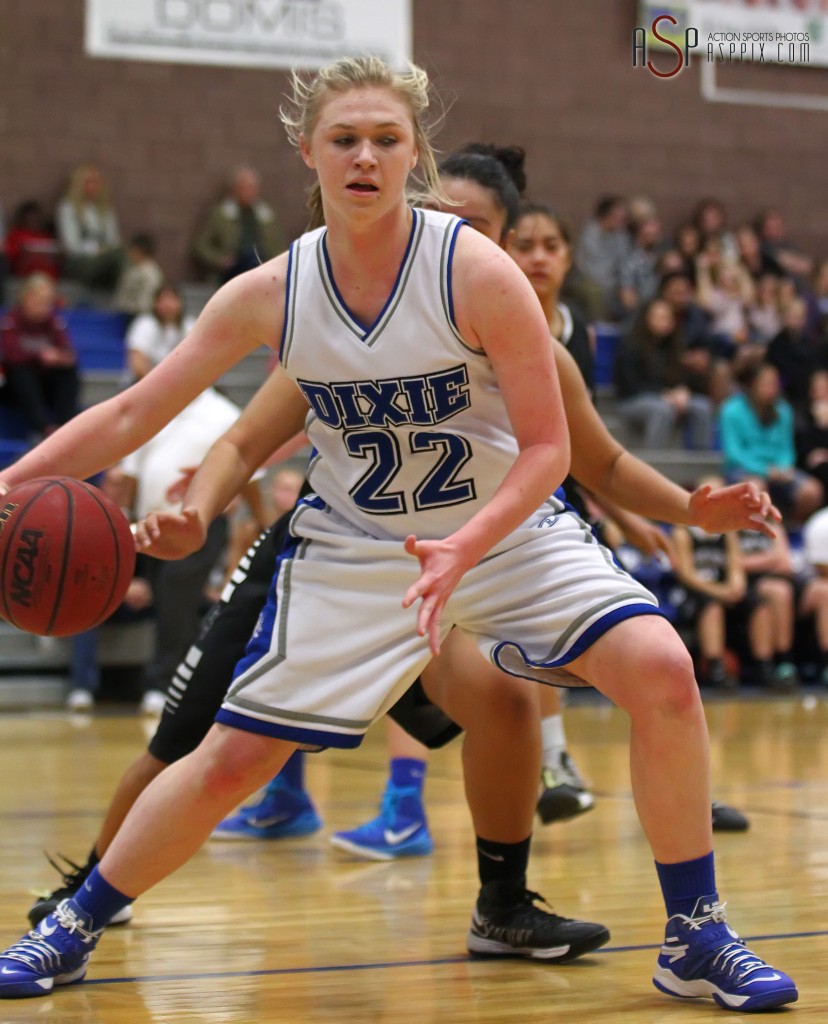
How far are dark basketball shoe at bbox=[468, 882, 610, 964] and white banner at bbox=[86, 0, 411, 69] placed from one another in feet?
32.1

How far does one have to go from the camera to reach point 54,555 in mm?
2508

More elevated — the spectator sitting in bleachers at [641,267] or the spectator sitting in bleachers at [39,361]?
the spectator sitting in bleachers at [641,267]

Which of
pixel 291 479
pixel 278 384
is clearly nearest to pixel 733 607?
pixel 291 479

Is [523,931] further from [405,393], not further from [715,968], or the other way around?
[405,393]

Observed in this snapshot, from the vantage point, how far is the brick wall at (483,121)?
40.0 ft

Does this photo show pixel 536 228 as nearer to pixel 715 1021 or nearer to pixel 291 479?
pixel 715 1021

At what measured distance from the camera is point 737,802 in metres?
4.90

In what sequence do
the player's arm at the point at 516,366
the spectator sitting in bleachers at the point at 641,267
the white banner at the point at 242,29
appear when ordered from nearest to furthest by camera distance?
the player's arm at the point at 516,366, the white banner at the point at 242,29, the spectator sitting in bleachers at the point at 641,267

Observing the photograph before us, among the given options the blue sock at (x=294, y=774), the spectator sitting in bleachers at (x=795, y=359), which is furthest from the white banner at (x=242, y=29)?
the blue sock at (x=294, y=774)

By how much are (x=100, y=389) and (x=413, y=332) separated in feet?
26.0

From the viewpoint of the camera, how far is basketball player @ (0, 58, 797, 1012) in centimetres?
238

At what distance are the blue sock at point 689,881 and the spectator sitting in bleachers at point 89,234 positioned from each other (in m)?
9.74

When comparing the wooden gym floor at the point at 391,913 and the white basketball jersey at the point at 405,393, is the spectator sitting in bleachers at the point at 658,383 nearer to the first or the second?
the wooden gym floor at the point at 391,913

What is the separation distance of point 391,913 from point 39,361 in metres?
6.76
